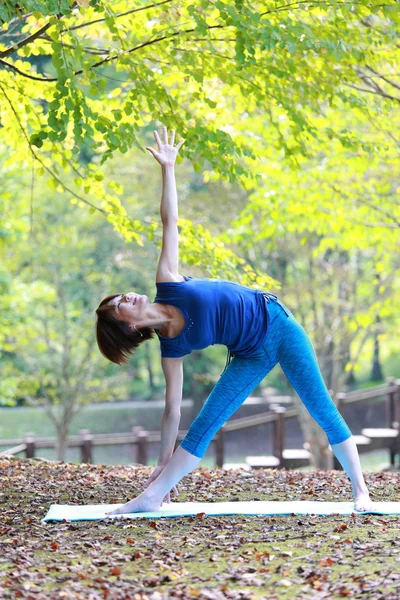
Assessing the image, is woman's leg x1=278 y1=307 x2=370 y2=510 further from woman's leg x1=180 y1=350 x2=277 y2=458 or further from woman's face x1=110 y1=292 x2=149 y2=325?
woman's face x1=110 y1=292 x2=149 y2=325

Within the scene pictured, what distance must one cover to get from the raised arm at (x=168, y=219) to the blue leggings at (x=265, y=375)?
599 mm

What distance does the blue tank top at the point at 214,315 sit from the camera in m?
4.46

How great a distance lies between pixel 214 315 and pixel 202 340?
16cm

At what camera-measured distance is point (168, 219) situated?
4668mm

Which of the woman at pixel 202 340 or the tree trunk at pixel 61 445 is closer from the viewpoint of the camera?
the woman at pixel 202 340

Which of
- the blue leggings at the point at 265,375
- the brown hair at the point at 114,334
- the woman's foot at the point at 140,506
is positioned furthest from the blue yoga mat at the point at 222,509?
the brown hair at the point at 114,334

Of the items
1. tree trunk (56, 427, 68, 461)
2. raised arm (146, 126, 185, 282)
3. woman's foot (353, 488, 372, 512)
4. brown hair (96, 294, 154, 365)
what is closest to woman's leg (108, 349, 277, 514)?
brown hair (96, 294, 154, 365)

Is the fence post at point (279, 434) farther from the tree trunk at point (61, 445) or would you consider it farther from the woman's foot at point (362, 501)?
the woman's foot at point (362, 501)

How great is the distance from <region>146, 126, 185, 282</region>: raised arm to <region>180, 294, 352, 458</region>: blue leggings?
0.60 metres

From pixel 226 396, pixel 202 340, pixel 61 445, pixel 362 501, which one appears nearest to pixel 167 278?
pixel 202 340

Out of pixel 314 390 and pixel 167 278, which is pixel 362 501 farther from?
pixel 167 278

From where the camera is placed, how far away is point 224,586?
11.2 ft

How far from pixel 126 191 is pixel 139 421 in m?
12.8

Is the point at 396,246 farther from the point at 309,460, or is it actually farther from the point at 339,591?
the point at 339,591
